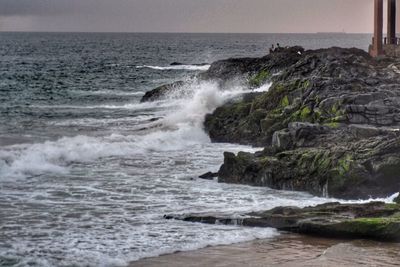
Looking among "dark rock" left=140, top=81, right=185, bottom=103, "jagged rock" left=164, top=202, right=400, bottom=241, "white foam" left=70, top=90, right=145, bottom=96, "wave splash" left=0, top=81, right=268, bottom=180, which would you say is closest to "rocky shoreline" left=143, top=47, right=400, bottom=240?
"jagged rock" left=164, top=202, right=400, bottom=241

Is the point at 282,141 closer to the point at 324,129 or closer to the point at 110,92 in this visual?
the point at 324,129

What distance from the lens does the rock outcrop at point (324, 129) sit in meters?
16.9

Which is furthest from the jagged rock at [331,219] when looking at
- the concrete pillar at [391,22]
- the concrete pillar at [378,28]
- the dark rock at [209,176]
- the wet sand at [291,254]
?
the concrete pillar at [391,22]

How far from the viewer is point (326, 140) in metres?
19.4

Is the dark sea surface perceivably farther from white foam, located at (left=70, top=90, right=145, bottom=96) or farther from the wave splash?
white foam, located at (left=70, top=90, right=145, bottom=96)

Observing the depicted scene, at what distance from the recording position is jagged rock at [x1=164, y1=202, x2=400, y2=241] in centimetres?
1338

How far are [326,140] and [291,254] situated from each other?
7392 millimetres

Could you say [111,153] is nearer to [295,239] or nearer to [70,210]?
[70,210]

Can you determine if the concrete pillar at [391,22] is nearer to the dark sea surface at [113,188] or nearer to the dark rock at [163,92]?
the dark sea surface at [113,188]

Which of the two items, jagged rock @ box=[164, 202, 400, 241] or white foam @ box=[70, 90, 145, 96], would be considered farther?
white foam @ box=[70, 90, 145, 96]

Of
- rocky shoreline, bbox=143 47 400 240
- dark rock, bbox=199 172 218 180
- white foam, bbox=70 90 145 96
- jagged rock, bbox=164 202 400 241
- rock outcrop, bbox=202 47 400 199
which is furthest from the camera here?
white foam, bbox=70 90 145 96

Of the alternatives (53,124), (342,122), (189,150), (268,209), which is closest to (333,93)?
(342,122)

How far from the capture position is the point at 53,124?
3406cm

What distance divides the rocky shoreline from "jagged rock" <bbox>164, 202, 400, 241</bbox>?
18 mm
